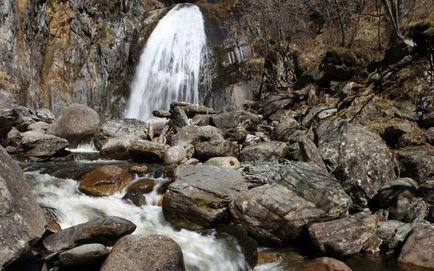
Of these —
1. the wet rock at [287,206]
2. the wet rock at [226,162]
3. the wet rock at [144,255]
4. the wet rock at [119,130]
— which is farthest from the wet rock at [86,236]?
the wet rock at [119,130]

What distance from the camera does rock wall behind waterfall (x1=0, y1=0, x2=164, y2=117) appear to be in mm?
18906

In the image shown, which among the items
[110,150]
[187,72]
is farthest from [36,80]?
[110,150]

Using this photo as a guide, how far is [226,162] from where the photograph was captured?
11.1m

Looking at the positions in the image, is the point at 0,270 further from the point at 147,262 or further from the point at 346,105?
the point at 346,105

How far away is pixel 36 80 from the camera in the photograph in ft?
65.3

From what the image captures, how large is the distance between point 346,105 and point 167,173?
6512 millimetres

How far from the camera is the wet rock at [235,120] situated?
15016mm

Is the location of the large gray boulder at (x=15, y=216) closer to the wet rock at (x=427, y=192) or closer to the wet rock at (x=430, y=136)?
the wet rock at (x=427, y=192)

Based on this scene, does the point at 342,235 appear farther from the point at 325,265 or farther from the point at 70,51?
the point at 70,51

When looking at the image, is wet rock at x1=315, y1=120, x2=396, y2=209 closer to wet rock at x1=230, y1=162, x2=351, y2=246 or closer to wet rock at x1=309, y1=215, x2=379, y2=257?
wet rock at x1=230, y1=162, x2=351, y2=246

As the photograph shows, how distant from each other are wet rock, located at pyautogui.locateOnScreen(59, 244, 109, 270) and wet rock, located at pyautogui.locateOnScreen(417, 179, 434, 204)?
6.31 meters

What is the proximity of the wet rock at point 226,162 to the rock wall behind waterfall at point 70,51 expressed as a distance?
11.3 m

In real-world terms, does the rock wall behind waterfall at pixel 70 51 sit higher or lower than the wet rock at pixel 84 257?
higher

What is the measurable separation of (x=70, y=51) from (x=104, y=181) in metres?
14.1
